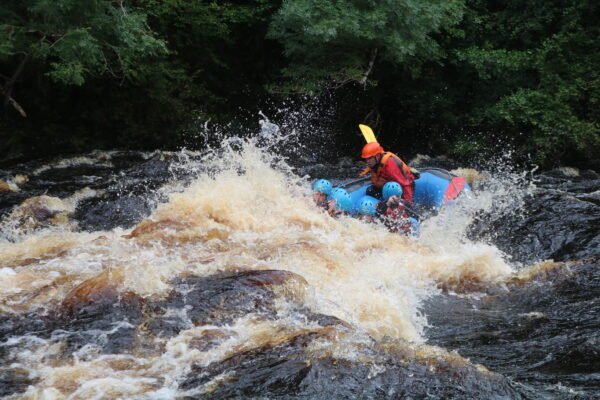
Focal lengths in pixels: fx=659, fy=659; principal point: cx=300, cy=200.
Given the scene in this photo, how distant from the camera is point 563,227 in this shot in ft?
24.7

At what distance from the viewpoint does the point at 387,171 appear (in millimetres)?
7723

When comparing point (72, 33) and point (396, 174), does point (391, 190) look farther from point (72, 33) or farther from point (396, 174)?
point (72, 33)

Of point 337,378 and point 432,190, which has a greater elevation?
point 432,190

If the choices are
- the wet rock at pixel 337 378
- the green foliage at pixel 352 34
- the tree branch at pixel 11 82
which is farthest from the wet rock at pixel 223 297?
the green foliage at pixel 352 34

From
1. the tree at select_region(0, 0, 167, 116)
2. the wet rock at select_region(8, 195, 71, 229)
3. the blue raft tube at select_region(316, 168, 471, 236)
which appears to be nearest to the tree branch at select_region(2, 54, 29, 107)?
the tree at select_region(0, 0, 167, 116)

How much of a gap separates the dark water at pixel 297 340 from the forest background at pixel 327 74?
5.44 m

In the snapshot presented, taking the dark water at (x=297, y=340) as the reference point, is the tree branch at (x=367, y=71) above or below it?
above

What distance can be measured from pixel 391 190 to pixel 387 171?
0.40 metres

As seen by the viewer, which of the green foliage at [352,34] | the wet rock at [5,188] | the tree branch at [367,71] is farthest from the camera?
the tree branch at [367,71]

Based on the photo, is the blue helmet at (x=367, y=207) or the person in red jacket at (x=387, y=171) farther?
the person in red jacket at (x=387, y=171)

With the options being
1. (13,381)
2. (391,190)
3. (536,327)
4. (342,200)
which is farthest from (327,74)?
(13,381)

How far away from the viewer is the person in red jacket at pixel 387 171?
303 inches

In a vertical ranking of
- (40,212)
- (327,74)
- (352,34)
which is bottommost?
(40,212)

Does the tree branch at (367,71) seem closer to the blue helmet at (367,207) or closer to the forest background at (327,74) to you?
the forest background at (327,74)
